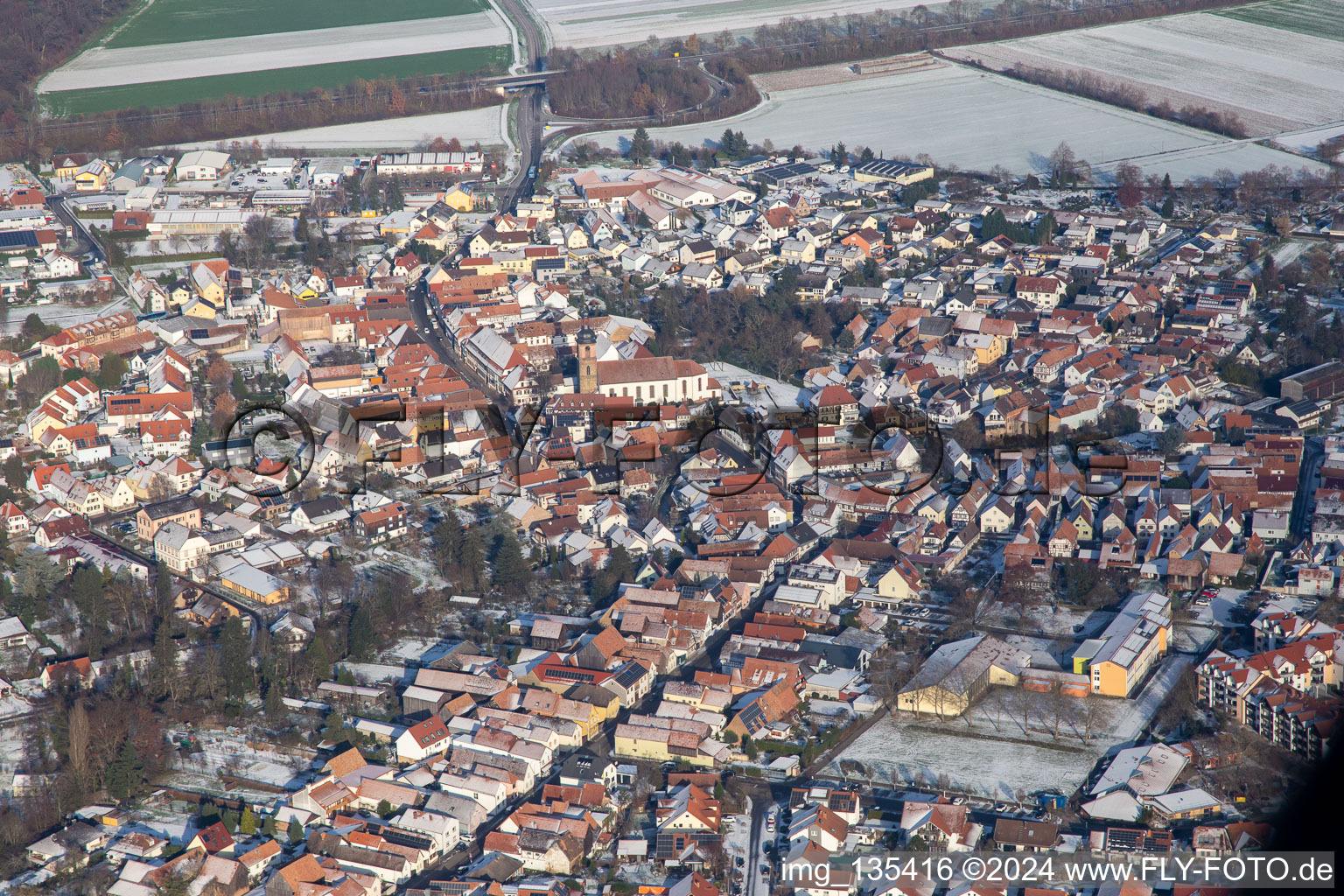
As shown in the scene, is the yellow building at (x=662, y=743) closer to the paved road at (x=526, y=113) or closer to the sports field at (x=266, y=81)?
the paved road at (x=526, y=113)

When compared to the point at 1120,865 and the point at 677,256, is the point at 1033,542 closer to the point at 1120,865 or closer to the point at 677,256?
the point at 1120,865

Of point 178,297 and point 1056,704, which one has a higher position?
point 178,297

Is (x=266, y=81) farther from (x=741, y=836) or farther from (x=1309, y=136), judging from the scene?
(x=741, y=836)

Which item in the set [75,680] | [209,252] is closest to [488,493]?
[75,680]

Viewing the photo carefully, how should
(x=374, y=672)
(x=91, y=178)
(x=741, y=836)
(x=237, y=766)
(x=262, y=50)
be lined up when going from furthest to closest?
1. (x=262, y=50)
2. (x=91, y=178)
3. (x=374, y=672)
4. (x=237, y=766)
5. (x=741, y=836)

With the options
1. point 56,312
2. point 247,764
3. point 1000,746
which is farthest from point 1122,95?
point 247,764

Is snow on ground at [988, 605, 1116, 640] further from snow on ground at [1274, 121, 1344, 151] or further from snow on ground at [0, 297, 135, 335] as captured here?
snow on ground at [1274, 121, 1344, 151]
